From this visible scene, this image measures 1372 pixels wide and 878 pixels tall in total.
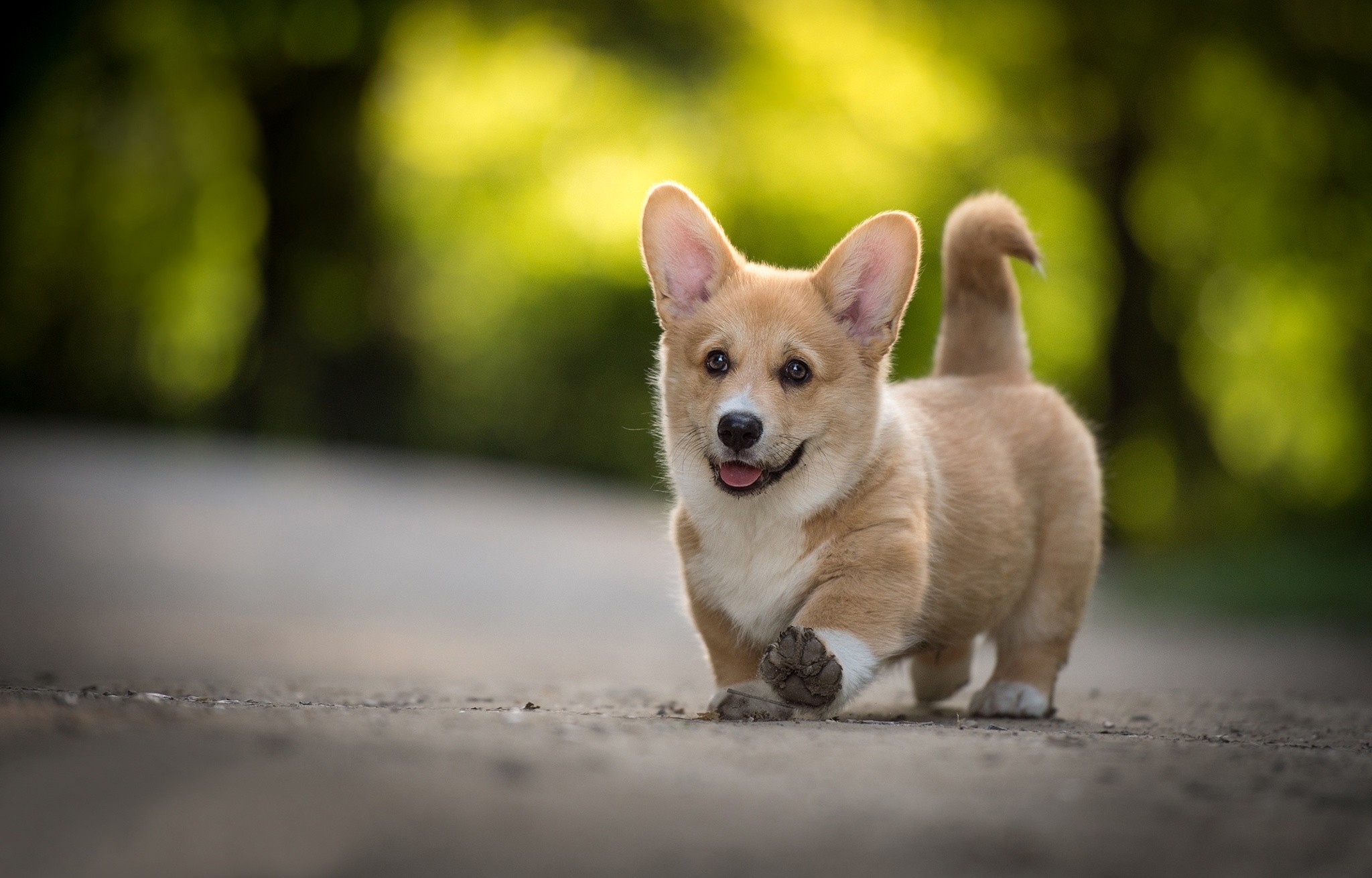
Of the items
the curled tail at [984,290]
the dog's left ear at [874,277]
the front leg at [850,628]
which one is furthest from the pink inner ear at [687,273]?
the curled tail at [984,290]

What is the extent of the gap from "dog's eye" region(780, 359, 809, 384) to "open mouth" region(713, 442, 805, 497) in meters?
0.21

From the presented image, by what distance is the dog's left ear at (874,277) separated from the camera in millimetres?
4051

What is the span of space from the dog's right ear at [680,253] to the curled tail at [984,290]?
104 centimetres

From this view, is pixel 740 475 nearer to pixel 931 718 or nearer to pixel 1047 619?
pixel 931 718

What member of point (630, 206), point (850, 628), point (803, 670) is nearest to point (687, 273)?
point (850, 628)

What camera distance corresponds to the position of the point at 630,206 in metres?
19.7

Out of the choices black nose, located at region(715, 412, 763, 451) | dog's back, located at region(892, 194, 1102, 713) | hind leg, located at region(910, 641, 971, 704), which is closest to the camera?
black nose, located at region(715, 412, 763, 451)

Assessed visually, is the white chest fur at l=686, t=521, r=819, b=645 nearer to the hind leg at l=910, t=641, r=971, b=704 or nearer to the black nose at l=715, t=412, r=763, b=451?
the black nose at l=715, t=412, r=763, b=451

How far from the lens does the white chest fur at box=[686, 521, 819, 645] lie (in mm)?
3824

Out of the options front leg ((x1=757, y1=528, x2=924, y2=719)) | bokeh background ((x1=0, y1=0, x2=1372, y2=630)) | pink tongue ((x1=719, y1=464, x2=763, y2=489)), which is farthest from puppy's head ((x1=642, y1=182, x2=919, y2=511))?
bokeh background ((x1=0, y1=0, x2=1372, y2=630))

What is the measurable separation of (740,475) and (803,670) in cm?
61

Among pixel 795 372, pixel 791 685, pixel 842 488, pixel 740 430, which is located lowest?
pixel 791 685

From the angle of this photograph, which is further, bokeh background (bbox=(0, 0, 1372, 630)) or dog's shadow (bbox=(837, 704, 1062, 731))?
bokeh background (bbox=(0, 0, 1372, 630))

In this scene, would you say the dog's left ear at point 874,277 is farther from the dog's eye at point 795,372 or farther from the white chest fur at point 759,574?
the white chest fur at point 759,574
